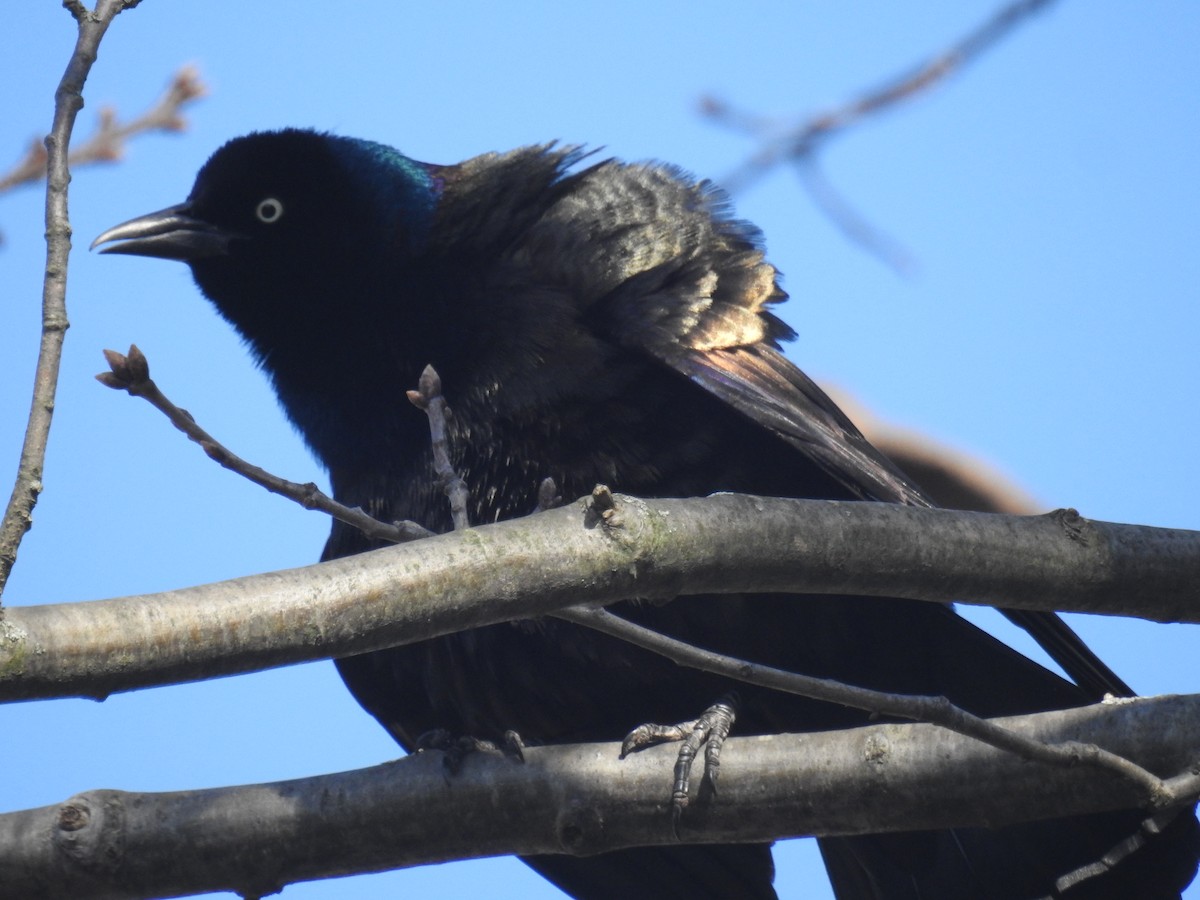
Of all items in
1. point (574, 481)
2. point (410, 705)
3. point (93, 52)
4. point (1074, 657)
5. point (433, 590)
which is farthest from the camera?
point (410, 705)

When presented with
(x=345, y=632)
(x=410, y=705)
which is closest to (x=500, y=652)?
(x=410, y=705)

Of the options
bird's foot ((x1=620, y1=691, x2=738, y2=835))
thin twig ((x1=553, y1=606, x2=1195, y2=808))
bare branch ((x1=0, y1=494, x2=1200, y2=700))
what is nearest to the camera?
bare branch ((x1=0, y1=494, x2=1200, y2=700))

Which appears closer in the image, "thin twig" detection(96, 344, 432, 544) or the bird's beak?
"thin twig" detection(96, 344, 432, 544)

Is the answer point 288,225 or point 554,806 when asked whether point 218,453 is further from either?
point 288,225

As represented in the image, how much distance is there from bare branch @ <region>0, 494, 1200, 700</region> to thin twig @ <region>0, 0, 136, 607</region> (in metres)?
0.15

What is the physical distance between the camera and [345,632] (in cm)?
210

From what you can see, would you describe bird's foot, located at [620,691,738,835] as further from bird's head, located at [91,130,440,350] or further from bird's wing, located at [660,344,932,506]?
bird's head, located at [91,130,440,350]

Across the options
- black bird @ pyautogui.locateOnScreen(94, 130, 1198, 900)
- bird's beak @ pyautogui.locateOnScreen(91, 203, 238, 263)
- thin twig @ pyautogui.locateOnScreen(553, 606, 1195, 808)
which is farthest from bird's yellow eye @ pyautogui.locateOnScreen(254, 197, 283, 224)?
thin twig @ pyautogui.locateOnScreen(553, 606, 1195, 808)

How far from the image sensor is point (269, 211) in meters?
4.46

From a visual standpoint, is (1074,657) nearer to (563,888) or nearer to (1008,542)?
(1008,542)

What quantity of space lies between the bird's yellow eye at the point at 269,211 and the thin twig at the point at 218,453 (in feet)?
7.30

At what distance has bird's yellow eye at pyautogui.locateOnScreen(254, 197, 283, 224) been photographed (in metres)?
4.44

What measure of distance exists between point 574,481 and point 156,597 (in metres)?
1.65

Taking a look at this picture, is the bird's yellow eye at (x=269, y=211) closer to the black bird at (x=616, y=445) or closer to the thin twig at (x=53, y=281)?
the black bird at (x=616, y=445)
